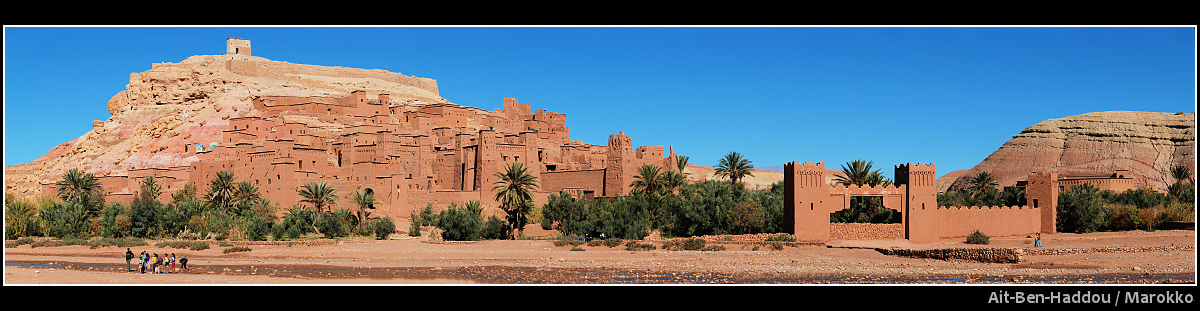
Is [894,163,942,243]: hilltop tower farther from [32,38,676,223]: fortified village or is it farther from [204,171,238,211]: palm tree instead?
[204,171,238,211]: palm tree

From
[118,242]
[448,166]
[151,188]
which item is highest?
[448,166]

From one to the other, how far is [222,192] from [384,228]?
894cm

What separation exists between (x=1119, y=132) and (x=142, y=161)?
74717 millimetres

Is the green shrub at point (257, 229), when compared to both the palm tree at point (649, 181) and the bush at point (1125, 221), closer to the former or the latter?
the palm tree at point (649, 181)

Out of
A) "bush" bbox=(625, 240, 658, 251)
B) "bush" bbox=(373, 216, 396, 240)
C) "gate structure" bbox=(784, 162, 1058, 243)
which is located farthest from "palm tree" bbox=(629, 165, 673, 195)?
"bush" bbox=(625, 240, 658, 251)

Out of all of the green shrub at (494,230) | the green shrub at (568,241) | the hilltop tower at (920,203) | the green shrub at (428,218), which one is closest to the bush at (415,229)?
the green shrub at (428,218)

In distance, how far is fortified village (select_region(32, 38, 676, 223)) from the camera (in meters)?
43.1

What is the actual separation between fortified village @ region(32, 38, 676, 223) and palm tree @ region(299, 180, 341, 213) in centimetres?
107

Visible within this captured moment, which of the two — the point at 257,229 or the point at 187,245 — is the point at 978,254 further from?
the point at 187,245

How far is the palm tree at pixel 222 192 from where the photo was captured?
136 feet

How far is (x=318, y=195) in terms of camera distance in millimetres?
39719

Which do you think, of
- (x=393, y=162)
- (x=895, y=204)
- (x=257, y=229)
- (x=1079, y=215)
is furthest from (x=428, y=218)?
(x=1079, y=215)
